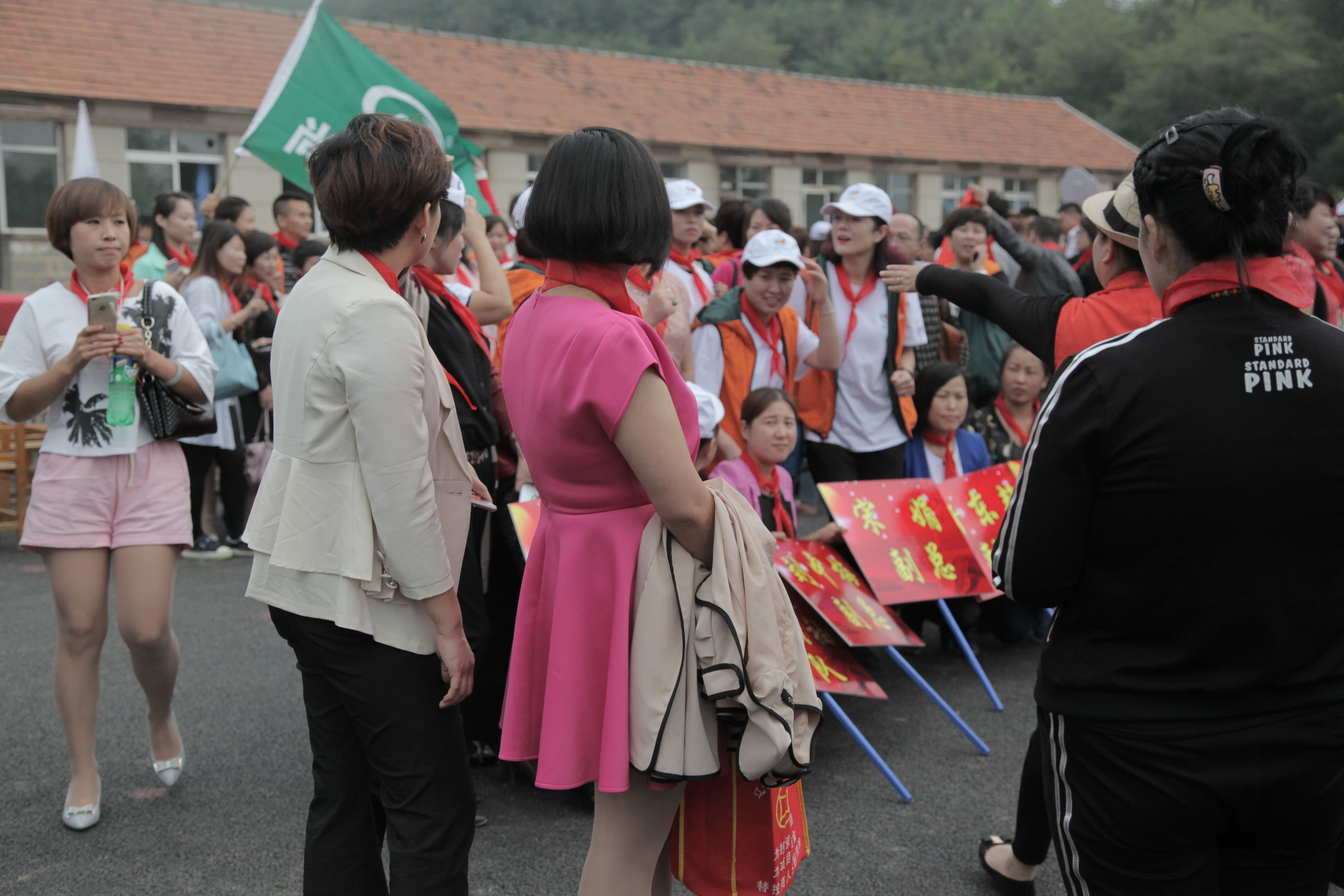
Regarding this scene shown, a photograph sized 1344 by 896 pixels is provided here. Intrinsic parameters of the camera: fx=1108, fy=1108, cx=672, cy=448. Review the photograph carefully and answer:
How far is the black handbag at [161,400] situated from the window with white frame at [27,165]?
17.4 meters

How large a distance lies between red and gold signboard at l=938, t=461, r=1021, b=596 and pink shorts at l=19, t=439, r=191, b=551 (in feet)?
10.2

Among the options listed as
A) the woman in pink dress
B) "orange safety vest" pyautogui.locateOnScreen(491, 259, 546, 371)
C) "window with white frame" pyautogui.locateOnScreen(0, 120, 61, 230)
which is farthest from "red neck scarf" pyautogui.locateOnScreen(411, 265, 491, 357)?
"window with white frame" pyautogui.locateOnScreen(0, 120, 61, 230)

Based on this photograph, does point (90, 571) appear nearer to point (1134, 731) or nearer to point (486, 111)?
point (1134, 731)

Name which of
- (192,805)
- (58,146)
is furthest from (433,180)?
(58,146)

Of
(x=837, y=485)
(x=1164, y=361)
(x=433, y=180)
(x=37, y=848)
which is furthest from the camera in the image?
(x=837, y=485)

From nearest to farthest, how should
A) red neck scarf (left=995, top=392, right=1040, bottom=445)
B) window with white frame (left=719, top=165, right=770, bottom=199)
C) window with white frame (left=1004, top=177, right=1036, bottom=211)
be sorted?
1. red neck scarf (left=995, top=392, right=1040, bottom=445)
2. window with white frame (left=719, top=165, right=770, bottom=199)
3. window with white frame (left=1004, top=177, right=1036, bottom=211)

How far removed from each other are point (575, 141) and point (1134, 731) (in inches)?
54.4

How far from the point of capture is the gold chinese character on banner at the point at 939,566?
463cm

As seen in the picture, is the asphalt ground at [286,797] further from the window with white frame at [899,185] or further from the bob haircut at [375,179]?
the window with white frame at [899,185]

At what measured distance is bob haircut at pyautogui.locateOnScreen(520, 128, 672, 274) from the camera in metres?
2.02

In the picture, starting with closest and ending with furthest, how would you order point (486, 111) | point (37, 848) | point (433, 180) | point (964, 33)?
point (433, 180), point (37, 848), point (486, 111), point (964, 33)

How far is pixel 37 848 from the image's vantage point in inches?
128

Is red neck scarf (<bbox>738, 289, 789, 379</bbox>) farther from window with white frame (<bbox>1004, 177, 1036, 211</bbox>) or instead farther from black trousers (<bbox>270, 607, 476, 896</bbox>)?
window with white frame (<bbox>1004, 177, 1036, 211</bbox>)

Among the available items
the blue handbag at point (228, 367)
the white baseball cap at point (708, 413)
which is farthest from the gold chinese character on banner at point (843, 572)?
the blue handbag at point (228, 367)
